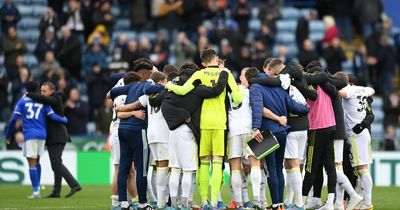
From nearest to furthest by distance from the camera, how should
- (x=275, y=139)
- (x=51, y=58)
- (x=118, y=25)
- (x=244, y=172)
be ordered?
1. (x=275, y=139)
2. (x=244, y=172)
3. (x=51, y=58)
4. (x=118, y=25)

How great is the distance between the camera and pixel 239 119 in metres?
19.1

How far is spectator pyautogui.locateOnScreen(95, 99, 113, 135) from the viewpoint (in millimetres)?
30142

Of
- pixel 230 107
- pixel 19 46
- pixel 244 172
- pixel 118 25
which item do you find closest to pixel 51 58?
pixel 19 46

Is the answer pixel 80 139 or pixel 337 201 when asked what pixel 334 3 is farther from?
pixel 337 201

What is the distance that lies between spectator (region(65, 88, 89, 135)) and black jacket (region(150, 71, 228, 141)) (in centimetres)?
1131

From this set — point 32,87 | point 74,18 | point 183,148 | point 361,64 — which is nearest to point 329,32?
point 361,64

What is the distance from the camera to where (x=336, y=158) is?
1978 cm

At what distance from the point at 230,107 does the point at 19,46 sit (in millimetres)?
14192

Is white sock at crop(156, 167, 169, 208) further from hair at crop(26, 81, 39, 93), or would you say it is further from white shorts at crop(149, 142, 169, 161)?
hair at crop(26, 81, 39, 93)

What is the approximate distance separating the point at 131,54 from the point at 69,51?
1.82 m

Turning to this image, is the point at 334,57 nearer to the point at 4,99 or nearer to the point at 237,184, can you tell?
the point at 4,99

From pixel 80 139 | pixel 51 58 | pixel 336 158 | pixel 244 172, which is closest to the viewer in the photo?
pixel 336 158

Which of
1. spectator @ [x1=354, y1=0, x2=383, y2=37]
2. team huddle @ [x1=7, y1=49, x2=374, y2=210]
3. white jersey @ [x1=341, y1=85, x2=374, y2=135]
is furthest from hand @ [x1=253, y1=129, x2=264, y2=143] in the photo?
spectator @ [x1=354, y1=0, x2=383, y2=37]

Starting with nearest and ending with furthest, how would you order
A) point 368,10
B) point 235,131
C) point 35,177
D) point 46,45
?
point 235,131, point 35,177, point 46,45, point 368,10
